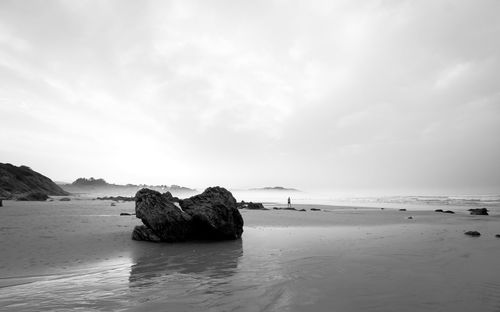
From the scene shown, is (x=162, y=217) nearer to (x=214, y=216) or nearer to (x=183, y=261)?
(x=214, y=216)

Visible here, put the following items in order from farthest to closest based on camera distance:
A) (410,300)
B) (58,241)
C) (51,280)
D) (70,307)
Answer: (58,241) → (51,280) → (410,300) → (70,307)

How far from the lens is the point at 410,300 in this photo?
618cm

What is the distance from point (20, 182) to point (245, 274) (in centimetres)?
5924

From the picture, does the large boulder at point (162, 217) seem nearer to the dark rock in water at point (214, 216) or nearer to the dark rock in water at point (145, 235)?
the dark rock in water at point (145, 235)

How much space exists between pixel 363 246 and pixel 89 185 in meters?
164

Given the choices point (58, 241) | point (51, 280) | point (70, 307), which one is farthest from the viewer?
point (58, 241)

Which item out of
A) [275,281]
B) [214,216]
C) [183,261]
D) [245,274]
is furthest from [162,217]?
[275,281]

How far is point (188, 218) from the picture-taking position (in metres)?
14.0

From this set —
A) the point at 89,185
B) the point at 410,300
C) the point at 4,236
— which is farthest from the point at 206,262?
the point at 89,185

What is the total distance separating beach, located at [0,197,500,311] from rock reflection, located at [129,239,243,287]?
3cm

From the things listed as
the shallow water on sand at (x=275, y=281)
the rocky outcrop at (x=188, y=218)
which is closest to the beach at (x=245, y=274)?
the shallow water on sand at (x=275, y=281)

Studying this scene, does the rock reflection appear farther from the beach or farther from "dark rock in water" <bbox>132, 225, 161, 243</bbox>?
"dark rock in water" <bbox>132, 225, 161, 243</bbox>

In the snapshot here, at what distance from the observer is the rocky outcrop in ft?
43.3

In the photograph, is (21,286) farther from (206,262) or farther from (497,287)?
(497,287)
